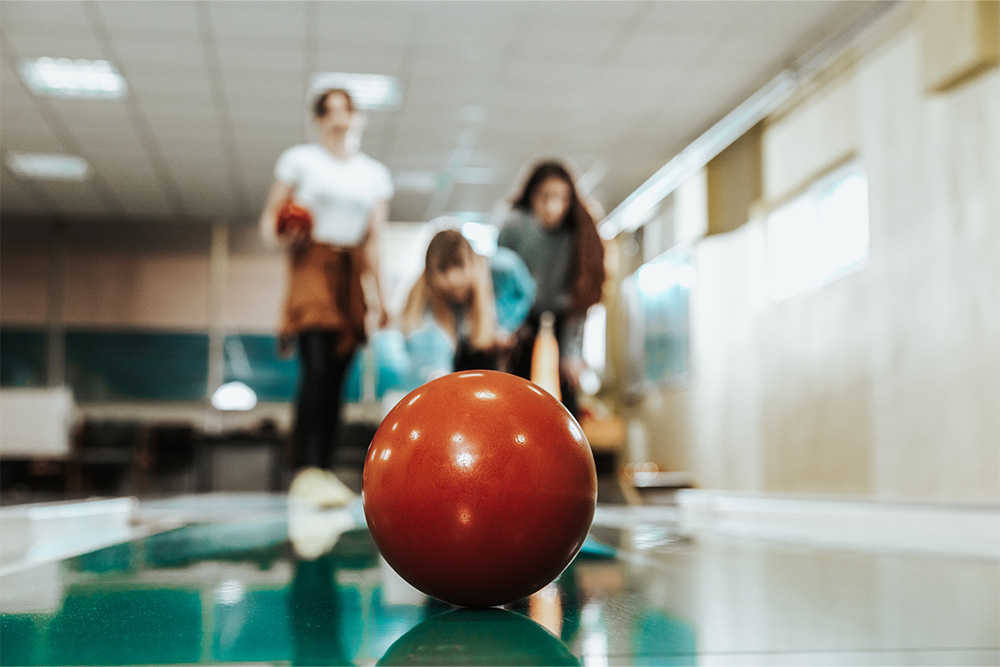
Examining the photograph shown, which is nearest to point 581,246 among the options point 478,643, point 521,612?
point 521,612

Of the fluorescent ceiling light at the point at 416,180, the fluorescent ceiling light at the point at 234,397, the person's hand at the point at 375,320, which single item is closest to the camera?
the person's hand at the point at 375,320

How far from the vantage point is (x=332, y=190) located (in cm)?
345

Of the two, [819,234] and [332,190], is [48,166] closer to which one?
[332,190]

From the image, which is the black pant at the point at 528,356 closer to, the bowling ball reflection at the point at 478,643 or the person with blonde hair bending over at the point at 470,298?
the person with blonde hair bending over at the point at 470,298

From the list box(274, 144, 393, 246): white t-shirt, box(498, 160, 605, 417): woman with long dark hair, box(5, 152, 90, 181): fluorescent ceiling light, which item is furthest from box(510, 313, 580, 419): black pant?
box(5, 152, 90, 181): fluorescent ceiling light

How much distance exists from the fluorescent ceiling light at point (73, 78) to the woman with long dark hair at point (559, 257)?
13.8 feet

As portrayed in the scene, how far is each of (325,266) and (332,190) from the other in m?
0.30

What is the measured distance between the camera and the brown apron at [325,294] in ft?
10.9

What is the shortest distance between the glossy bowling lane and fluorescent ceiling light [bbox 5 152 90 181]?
25.5ft

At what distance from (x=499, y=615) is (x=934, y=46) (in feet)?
15.3

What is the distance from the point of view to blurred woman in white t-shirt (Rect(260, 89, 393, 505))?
10.8ft

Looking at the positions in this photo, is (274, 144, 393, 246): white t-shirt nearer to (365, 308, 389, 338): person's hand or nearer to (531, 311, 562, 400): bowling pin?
(365, 308, 389, 338): person's hand

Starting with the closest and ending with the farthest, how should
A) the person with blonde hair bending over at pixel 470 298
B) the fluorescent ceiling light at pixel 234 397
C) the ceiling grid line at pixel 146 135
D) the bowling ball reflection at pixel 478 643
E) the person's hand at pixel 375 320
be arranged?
the bowling ball reflection at pixel 478 643 → the person's hand at pixel 375 320 → the person with blonde hair bending over at pixel 470 298 → the ceiling grid line at pixel 146 135 → the fluorescent ceiling light at pixel 234 397

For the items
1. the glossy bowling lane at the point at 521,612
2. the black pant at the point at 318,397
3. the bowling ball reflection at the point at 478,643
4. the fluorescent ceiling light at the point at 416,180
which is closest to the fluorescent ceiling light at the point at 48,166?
the fluorescent ceiling light at the point at 416,180
